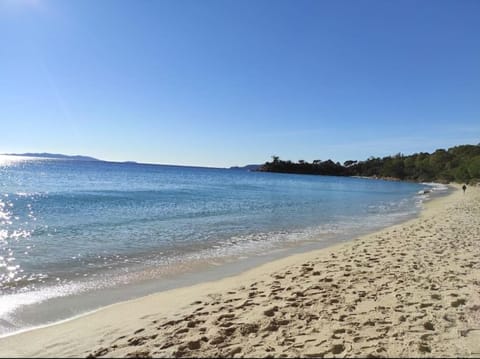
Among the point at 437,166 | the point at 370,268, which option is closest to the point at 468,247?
the point at 370,268

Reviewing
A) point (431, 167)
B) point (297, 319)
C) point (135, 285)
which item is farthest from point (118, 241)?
point (431, 167)

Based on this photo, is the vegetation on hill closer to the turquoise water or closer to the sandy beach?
the turquoise water

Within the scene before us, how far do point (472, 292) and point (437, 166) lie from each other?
134536 millimetres

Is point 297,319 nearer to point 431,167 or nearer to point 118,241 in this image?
point 118,241

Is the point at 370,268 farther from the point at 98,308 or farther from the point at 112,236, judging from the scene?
the point at 112,236

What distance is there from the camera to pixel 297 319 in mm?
5156

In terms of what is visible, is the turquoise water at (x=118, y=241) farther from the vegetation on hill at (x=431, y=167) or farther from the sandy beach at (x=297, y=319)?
the vegetation on hill at (x=431, y=167)

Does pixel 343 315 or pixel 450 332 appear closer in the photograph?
pixel 450 332

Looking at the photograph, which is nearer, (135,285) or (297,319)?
(297,319)

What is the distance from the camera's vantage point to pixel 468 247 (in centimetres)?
1065

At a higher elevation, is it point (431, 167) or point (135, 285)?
point (431, 167)

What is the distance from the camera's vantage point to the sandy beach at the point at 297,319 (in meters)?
4.27

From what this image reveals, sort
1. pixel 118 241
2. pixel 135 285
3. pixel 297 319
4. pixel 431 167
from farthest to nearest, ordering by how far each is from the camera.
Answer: pixel 431 167 < pixel 118 241 < pixel 135 285 < pixel 297 319

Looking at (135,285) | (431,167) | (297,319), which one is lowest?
(135,285)
